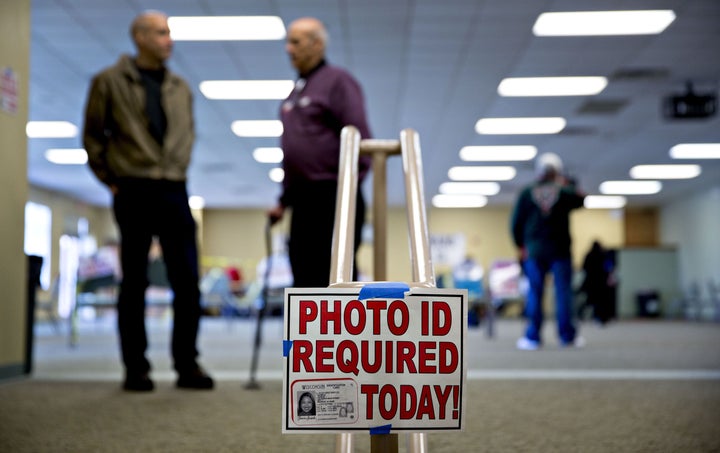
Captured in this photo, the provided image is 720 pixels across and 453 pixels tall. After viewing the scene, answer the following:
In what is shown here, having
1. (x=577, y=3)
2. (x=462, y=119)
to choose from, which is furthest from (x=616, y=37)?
(x=462, y=119)

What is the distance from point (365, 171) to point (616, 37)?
6.10m

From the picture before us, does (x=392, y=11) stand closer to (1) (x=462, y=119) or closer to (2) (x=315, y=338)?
(1) (x=462, y=119)

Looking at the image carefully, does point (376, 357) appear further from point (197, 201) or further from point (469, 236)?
point (469, 236)

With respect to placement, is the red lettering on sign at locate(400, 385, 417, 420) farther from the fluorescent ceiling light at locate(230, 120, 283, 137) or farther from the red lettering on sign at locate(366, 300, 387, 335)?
the fluorescent ceiling light at locate(230, 120, 283, 137)

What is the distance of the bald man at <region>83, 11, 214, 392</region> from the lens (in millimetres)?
3373

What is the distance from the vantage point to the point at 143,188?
11.1 ft

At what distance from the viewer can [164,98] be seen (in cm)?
351

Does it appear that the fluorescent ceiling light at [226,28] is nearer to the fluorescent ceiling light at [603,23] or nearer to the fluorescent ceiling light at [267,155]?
the fluorescent ceiling light at [603,23]

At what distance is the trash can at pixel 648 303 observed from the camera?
2089 centimetres

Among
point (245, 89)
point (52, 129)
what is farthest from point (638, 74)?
point (52, 129)

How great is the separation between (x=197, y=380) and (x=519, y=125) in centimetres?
936

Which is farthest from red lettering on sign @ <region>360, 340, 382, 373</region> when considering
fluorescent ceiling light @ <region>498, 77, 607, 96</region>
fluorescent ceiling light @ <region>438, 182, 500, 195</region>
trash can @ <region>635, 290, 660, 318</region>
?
trash can @ <region>635, 290, 660, 318</region>

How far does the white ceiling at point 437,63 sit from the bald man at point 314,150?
4175mm

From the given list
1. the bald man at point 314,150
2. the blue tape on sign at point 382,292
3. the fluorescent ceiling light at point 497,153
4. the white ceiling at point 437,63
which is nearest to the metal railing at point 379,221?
the blue tape on sign at point 382,292
